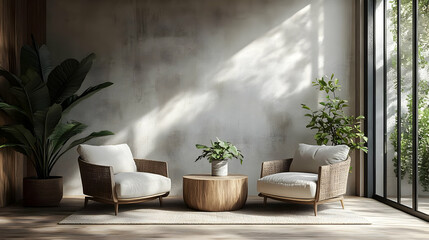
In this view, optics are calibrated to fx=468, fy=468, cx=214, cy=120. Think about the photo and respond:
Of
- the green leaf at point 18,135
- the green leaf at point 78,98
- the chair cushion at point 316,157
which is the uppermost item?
the green leaf at point 78,98

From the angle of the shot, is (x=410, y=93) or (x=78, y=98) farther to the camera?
(x=78, y=98)

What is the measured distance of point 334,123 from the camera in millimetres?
6363

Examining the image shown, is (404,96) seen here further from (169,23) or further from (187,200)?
(169,23)

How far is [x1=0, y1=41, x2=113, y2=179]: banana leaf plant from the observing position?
17.7ft

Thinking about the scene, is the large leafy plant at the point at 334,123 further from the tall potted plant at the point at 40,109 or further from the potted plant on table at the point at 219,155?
the tall potted plant at the point at 40,109

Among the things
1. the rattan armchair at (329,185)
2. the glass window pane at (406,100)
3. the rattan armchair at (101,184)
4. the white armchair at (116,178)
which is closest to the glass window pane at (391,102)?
the glass window pane at (406,100)

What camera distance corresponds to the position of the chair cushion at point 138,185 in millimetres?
5051

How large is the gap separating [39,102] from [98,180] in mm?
1235

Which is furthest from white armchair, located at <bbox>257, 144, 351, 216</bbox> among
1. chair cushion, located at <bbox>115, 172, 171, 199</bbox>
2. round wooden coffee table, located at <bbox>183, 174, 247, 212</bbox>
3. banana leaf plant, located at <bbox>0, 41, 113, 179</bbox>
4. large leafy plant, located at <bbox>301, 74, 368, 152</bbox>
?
banana leaf plant, located at <bbox>0, 41, 113, 179</bbox>

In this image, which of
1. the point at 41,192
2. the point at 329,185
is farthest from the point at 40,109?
the point at 329,185

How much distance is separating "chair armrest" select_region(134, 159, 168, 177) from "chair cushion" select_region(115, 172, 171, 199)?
0.99ft

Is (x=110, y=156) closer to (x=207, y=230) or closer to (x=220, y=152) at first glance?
(x=220, y=152)

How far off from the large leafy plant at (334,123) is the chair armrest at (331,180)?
92 centimetres

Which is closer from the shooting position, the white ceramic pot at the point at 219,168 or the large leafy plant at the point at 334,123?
the white ceramic pot at the point at 219,168
